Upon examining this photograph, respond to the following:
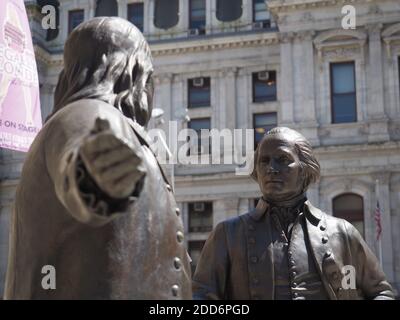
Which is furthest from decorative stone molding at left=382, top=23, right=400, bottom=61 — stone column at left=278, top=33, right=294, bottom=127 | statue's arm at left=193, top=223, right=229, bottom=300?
statue's arm at left=193, top=223, right=229, bottom=300

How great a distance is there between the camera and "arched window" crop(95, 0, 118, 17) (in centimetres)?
4000

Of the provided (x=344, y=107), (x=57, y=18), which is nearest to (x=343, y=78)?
(x=344, y=107)

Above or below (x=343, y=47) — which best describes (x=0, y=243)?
below

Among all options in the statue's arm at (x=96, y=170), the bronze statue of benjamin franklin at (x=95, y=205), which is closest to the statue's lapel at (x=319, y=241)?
the bronze statue of benjamin franklin at (x=95, y=205)

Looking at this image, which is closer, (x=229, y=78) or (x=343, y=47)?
(x=343, y=47)

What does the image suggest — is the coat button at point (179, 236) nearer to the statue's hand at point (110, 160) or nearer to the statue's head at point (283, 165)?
the statue's hand at point (110, 160)

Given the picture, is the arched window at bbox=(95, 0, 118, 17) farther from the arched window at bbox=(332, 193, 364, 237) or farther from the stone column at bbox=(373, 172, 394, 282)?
the stone column at bbox=(373, 172, 394, 282)

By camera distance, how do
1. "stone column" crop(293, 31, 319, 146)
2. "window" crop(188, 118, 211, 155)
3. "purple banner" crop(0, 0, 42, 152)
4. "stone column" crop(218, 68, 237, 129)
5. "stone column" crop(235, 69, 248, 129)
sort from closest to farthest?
"purple banner" crop(0, 0, 42, 152) → "stone column" crop(293, 31, 319, 146) → "window" crop(188, 118, 211, 155) → "stone column" crop(235, 69, 248, 129) → "stone column" crop(218, 68, 237, 129)

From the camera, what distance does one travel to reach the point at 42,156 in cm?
257

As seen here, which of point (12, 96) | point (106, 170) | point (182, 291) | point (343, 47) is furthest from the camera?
point (343, 47)

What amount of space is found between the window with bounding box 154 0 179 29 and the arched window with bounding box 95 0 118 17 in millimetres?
2250
